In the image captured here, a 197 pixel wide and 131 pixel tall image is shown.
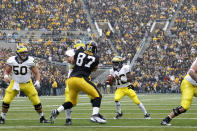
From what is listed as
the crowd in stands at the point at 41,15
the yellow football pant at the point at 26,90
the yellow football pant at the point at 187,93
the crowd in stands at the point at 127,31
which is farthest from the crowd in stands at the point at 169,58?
the yellow football pant at the point at 187,93

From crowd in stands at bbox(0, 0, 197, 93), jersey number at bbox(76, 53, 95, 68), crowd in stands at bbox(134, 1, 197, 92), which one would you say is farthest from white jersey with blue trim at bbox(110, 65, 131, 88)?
crowd in stands at bbox(134, 1, 197, 92)

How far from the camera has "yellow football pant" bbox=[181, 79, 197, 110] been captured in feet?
32.1

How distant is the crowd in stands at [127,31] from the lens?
35375 millimetres

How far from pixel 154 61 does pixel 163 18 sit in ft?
26.1

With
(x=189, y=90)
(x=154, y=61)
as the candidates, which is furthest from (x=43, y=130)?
(x=154, y=61)

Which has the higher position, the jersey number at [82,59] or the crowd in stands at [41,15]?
the crowd in stands at [41,15]

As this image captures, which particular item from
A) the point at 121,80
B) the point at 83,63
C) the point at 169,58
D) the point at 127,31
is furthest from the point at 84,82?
the point at 127,31

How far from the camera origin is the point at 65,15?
42.1m

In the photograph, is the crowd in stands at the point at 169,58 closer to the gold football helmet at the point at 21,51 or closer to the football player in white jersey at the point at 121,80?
the football player in white jersey at the point at 121,80

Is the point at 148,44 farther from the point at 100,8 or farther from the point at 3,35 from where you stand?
the point at 3,35

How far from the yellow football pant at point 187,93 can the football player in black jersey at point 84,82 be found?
173 centimetres

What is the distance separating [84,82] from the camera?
1011cm

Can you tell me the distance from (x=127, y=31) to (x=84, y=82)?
3181 centimetres

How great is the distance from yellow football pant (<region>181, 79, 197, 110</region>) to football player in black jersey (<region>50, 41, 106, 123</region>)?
5.68 feet
